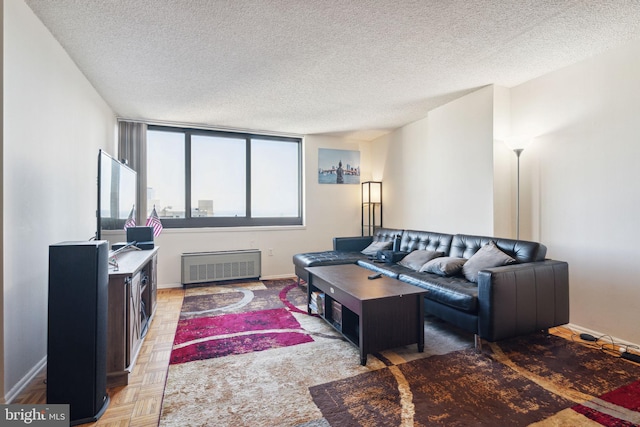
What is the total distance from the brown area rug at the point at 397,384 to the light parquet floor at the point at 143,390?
8cm

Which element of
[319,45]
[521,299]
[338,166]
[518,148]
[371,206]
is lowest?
[521,299]

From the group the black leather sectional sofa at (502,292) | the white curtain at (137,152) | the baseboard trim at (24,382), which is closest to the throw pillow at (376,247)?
the black leather sectional sofa at (502,292)

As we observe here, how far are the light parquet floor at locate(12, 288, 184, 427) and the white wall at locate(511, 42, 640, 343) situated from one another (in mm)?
3508

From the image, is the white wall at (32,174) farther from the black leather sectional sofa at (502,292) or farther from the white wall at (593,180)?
the white wall at (593,180)

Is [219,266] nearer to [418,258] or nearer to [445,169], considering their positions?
[418,258]

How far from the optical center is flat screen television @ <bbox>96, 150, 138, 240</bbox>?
7.25 ft

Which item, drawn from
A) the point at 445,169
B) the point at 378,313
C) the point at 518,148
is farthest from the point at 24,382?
the point at 518,148

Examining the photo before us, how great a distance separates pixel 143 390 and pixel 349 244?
10.8 ft

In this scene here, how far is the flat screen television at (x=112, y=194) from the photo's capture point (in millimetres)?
2209

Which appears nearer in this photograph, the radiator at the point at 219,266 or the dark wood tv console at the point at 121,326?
the dark wood tv console at the point at 121,326

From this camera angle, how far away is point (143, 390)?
1.91 metres

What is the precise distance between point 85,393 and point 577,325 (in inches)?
150

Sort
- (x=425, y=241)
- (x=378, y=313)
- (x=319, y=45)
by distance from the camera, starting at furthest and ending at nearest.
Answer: (x=425, y=241) < (x=319, y=45) < (x=378, y=313)

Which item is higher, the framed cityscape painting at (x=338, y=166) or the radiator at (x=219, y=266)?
the framed cityscape painting at (x=338, y=166)
